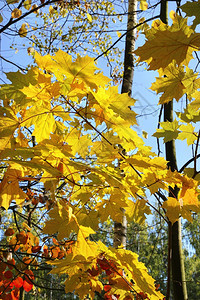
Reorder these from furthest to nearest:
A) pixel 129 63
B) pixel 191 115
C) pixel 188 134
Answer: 1. pixel 129 63
2. pixel 188 134
3. pixel 191 115

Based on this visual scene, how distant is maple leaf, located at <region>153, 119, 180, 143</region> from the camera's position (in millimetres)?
1178

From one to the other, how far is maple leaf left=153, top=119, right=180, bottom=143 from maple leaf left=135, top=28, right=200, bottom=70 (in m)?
0.52

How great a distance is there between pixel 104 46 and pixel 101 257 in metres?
5.96

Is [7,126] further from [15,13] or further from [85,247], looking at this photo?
[15,13]

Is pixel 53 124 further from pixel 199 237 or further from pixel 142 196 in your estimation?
pixel 199 237

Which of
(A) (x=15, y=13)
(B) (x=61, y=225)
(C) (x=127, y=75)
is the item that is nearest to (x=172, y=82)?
(B) (x=61, y=225)

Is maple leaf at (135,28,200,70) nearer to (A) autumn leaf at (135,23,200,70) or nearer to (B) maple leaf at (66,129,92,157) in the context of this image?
(A) autumn leaf at (135,23,200,70)

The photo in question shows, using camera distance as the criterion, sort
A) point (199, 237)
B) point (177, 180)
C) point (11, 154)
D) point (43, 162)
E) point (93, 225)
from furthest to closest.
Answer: point (199, 237)
point (93, 225)
point (177, 180)
point (43, 162)
point (11, 154)

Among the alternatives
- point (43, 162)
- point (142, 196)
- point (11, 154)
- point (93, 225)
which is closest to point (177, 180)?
point (142, 196)

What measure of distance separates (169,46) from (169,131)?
1.90 feet

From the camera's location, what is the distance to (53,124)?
94cm

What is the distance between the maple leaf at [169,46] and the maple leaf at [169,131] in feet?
1.69

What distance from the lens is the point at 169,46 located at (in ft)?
2.15

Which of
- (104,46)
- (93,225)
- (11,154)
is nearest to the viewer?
(11,154)
